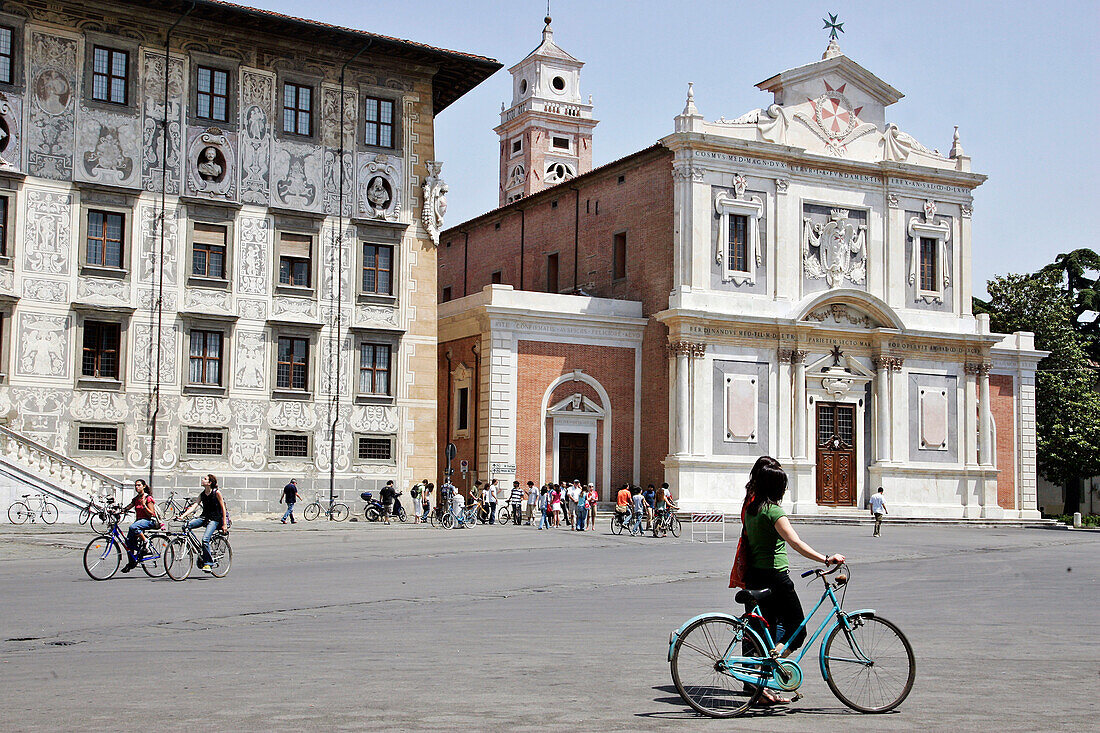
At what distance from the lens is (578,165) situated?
7831 cm

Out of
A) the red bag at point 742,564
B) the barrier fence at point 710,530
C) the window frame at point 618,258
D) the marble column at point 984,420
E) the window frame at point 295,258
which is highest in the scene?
the window frame at point 618,258

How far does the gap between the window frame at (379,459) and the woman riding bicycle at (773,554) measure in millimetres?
31251

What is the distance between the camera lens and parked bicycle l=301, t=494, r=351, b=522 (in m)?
38.9

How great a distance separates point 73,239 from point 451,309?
52.2ft

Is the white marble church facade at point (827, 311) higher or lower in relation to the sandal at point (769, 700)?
higher

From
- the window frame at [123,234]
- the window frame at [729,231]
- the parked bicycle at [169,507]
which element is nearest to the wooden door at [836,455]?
the window frame at [729,231]

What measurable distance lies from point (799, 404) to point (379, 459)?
1715 cm

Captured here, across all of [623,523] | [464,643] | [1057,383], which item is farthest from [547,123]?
[464,643]

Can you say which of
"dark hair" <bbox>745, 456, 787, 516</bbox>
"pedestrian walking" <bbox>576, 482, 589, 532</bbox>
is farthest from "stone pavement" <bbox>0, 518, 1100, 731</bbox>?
"pedestrian walking" <bbox>576, 482, 589, 532</bbox>

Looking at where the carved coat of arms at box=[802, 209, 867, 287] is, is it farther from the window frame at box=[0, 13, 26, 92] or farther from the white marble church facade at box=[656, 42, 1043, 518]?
the window frame at box=[0, 13, 26, 92]

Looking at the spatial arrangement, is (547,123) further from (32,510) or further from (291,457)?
(32,510)

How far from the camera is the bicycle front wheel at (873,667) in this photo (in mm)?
9453

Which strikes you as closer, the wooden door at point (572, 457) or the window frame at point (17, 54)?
the window frame at point (17, 54)

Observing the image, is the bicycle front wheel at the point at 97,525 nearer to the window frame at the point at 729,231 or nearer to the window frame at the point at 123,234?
the window frame at the point at 123,234
